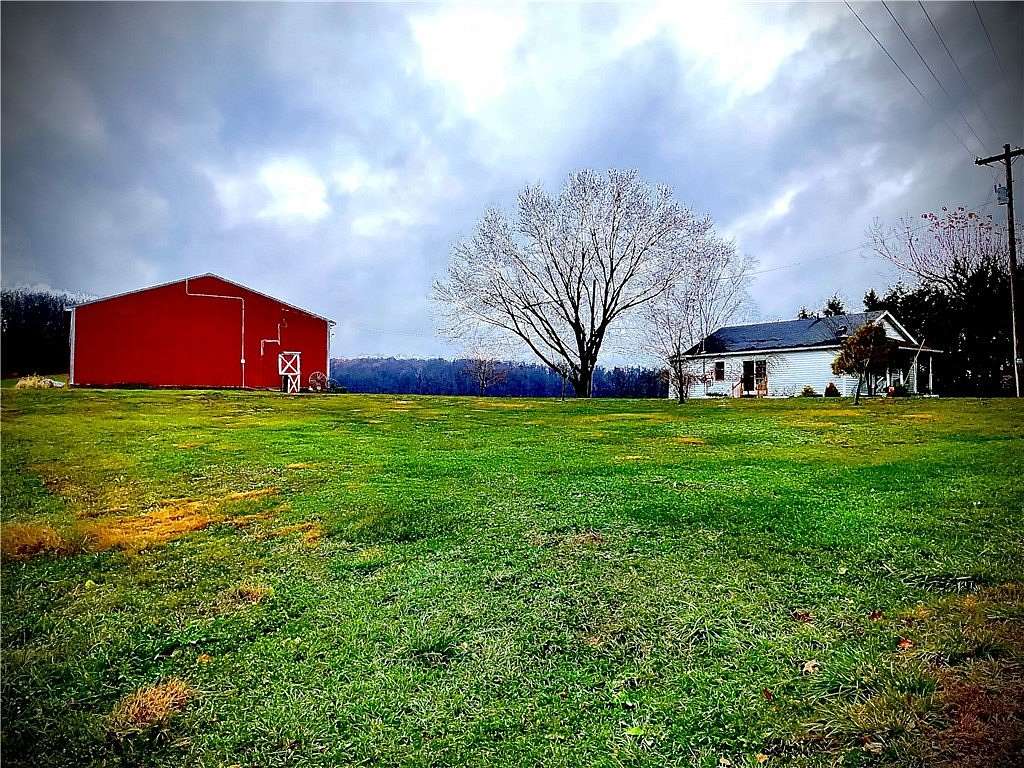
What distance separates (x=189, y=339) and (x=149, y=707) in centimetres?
1226

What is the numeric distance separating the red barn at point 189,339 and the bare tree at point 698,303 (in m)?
8.34

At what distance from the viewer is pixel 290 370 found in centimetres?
1326

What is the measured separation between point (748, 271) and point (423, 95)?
10758 millimetres

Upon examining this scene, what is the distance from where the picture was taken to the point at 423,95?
529 cm

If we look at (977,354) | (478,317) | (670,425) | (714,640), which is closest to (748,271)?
(977,354)

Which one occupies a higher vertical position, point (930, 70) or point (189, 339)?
point (930, 70)

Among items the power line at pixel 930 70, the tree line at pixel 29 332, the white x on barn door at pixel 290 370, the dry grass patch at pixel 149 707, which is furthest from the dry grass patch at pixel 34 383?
the power line at pixel 930 70

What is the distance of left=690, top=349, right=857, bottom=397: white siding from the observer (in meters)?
15.7

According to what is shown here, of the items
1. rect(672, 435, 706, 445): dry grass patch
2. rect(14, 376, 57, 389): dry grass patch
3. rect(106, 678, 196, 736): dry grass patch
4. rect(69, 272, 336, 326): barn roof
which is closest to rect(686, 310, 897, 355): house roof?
rect(69, 272, 336, 326): barn roof

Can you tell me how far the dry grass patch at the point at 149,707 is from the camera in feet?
5.45

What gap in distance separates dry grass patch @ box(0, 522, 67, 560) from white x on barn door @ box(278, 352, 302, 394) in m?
10.2

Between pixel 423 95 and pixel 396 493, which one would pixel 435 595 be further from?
pixel 423 95

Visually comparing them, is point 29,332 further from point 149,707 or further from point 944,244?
point 944,244

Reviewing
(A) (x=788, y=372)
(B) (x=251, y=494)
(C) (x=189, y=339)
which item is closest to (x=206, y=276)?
(C) (x=189, y=339)
